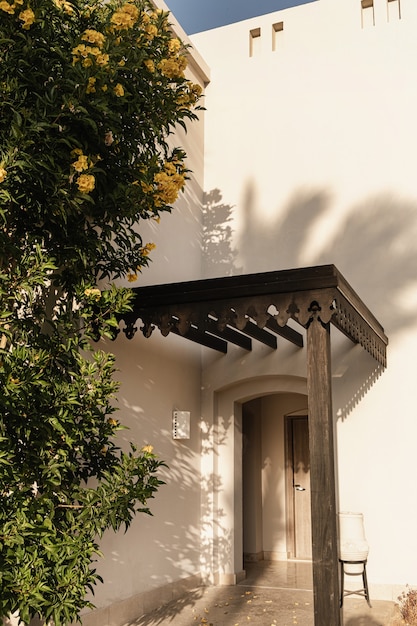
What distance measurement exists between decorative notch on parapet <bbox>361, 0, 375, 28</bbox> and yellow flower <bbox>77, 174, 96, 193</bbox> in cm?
562

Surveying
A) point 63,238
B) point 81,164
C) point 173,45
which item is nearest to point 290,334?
point 63,238

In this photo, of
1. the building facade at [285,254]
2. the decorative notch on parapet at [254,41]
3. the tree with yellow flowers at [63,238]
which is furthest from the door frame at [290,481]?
the tree with yellow flowers at [63,238]

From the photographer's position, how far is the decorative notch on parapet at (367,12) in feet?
26.0

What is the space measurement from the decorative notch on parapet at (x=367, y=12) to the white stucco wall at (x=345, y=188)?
0.07 metres

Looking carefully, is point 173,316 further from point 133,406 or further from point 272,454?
point 272,454

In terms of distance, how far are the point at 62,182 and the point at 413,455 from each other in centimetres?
472

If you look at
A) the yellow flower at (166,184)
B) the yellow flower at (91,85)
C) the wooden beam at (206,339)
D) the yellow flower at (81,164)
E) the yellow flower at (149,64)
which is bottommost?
the wooden beam at (206,339)

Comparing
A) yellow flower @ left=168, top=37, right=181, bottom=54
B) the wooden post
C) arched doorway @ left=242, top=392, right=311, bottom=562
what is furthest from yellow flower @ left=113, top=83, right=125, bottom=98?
arched doorway @ left=242, top=392, right=311, bottom=562

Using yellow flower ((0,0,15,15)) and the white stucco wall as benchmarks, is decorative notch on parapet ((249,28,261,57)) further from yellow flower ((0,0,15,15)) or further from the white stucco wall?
yellow flower ((0,0,15,15))

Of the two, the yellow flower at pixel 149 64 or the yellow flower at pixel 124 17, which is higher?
the yellow flower at pixel 124 17

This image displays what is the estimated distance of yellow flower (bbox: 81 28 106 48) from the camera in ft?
12.3

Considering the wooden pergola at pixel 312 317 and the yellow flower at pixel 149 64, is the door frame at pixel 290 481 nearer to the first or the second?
the wooden pergola at pixel 312 317

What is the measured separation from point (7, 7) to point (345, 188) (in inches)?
195

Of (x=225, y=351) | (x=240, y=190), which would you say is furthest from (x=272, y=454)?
(x=240, y=190)
